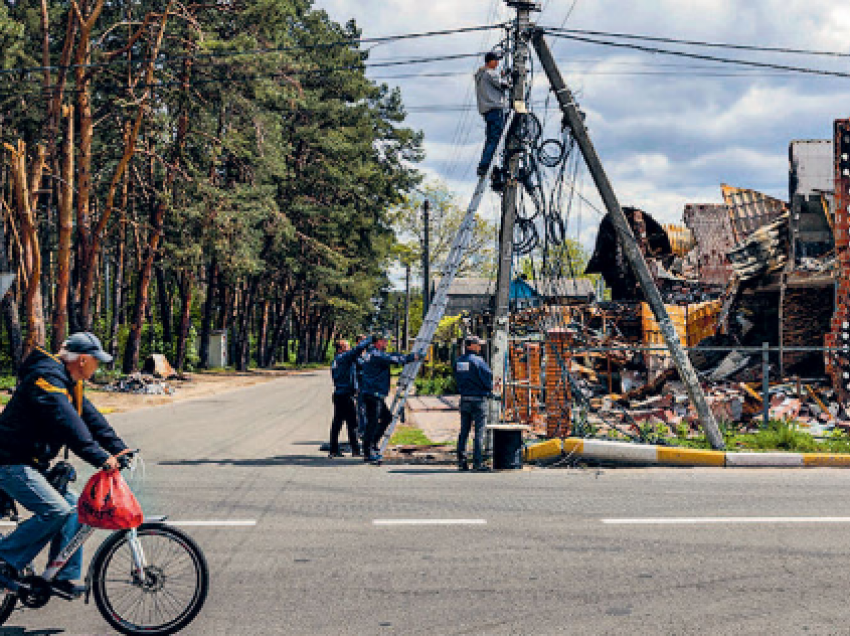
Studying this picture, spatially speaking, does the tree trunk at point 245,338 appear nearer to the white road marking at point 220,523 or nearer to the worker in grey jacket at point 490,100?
the worker in grey jacket at point 490,100

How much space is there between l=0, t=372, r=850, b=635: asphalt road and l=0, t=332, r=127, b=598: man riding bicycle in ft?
1.89

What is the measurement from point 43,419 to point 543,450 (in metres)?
9.16

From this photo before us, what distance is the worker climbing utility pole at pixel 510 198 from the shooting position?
45.5 feet

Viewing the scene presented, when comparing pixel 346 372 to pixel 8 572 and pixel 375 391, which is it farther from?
pixel 8 572

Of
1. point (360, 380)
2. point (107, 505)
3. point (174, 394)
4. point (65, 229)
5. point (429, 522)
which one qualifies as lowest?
point (174, 394)

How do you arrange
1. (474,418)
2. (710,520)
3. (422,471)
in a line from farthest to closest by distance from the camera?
1. (474,418)
2. (422,471)
3. (710,520)

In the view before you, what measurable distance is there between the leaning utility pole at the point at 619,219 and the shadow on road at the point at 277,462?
16.9ft

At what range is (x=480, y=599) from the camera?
225 inches

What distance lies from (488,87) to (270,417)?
34.8 feet

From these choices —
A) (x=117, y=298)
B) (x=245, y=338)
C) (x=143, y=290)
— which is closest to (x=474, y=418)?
(x=143, y=290)

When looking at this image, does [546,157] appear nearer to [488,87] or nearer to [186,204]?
[488,87]

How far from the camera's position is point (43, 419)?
4.71m

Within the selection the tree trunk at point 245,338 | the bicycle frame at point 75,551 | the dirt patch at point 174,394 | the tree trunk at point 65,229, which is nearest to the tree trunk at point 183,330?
the dirt patch at point 174,394

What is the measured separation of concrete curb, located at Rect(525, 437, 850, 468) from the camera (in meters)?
12.6
